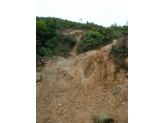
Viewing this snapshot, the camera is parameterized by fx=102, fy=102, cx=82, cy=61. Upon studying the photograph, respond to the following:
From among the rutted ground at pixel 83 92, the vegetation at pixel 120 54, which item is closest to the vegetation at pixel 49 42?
the rutted ground at pixel 83 92

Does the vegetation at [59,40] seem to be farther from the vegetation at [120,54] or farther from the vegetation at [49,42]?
the vegetation at [120,54]

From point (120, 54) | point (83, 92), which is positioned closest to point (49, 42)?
point (83, 92)

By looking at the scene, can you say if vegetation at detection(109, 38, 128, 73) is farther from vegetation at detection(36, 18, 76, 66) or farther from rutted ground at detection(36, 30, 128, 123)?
vegetation at detection(36, 18, 76, 66)

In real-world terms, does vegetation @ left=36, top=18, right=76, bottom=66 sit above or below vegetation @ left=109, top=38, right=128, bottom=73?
A: above

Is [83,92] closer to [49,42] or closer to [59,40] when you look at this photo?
[49,42]

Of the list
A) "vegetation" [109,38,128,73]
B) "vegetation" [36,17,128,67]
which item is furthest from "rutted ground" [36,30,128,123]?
"vegetation" [36,17,128,67]

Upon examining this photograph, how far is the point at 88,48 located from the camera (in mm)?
10805

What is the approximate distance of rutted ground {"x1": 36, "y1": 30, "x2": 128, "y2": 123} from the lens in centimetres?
499

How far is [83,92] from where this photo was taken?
21.7 feet

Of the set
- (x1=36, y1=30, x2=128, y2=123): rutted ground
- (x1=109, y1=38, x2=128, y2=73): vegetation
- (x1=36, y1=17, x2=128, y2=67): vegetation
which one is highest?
(x1=36, y1=17, x2=128, y2=67): vegetation

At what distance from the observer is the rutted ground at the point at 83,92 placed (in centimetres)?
499
